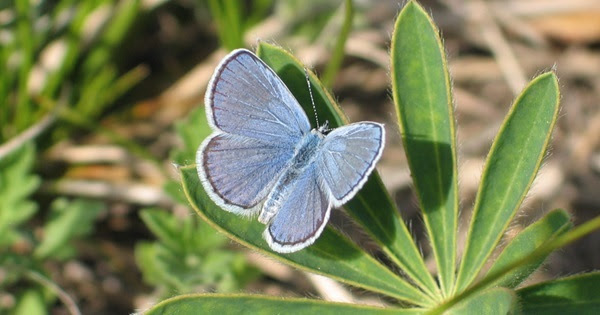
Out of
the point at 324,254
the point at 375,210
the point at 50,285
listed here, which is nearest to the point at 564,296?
the point at 375,210

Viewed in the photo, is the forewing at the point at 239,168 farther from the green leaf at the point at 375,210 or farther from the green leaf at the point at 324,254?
the green leaf at the point at 375,210

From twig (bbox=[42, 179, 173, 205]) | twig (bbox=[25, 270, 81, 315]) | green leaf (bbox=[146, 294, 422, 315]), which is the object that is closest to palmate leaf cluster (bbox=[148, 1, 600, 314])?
green leaf (bbox=[146, 294, 422, 315])

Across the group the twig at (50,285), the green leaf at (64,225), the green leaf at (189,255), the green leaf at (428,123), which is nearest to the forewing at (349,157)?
the green leaf at (428,123)

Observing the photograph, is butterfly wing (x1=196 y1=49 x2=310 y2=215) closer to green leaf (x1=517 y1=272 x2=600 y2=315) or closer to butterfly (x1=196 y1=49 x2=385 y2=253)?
butterfly (x1=196 y1=49 x2=385 y2=253)

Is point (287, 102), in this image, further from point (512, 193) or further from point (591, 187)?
point (591, 187)

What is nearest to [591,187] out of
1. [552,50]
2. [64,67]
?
[552,50]

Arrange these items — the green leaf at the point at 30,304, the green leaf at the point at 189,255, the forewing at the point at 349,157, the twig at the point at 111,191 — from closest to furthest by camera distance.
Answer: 1. the forewing at the point at 349,157
2. the green leaf at the point at 189,255
3. the green leaf at the point at 30,304
4. the twig at the point at 111,191
